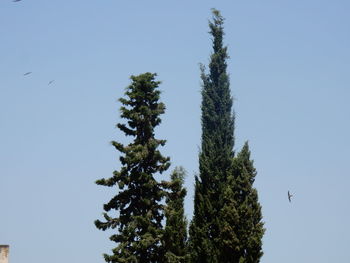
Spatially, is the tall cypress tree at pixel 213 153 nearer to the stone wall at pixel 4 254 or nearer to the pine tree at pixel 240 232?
the pine tree at pixel 240 232

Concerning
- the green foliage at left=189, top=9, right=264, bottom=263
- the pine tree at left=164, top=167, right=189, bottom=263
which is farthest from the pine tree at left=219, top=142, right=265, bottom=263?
the pine tree at left=164, top=167, right=189, bottom=263

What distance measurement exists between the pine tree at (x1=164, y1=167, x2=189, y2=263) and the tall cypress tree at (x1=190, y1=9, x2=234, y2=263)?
4.07 meters

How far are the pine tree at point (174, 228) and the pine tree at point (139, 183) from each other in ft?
1.66


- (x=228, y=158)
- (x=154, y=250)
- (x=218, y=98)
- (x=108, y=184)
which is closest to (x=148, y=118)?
(x=108, y=184)

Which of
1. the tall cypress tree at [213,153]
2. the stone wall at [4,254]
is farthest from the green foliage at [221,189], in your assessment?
the stone wall at [4,254]

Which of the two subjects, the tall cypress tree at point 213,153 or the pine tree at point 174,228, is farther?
the tall cypress tree at point 213,153

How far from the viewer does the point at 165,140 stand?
43156 millimetres

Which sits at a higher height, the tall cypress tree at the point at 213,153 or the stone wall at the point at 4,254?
the tall cypress tree at the point at 213,153

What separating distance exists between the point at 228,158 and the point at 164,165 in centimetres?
1731

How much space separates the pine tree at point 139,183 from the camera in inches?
1619

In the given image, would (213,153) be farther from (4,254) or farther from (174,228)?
(4,254)

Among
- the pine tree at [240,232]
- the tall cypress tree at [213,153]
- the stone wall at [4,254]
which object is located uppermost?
the tall cypress tree at [213,153]

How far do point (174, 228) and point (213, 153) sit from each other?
16474 millimetres

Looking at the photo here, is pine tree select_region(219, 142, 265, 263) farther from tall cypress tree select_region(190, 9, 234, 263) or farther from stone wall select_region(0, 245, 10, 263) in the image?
stone wall select_region(0, 245, 10, 263)
